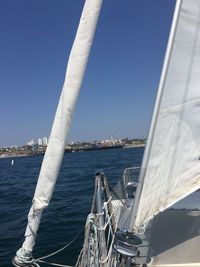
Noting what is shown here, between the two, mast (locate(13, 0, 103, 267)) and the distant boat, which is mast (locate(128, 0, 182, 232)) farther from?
mast (locate(13, 0, 103, 267))

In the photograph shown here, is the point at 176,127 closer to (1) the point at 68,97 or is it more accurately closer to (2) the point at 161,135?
(2) the point at 161,135

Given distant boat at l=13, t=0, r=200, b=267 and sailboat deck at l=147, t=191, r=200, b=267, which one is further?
sailboat deck at l=147, t=191, r=200, b=267

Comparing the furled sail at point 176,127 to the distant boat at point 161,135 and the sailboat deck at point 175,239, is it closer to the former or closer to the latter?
the distant boat at point 161,135

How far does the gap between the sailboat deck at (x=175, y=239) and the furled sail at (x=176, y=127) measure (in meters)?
1.56

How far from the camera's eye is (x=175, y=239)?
13.4 feet

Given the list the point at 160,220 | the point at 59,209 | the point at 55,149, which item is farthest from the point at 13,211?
the point at 55,149

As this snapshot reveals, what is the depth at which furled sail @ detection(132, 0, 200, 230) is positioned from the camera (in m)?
2.48

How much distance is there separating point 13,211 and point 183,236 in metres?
11.6

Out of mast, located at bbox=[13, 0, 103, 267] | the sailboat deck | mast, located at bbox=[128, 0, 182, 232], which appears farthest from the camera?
the sailboat deck

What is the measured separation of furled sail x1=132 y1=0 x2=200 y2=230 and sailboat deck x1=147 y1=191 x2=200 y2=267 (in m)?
1.56

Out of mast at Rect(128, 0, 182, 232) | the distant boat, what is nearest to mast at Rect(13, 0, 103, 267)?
the distant boat

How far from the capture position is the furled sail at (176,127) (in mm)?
2482

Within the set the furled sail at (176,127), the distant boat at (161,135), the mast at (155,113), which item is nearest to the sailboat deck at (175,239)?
the distant boat at (161,135)

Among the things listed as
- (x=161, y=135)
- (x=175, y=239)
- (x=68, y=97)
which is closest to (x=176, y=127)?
(x=161, y=135)
